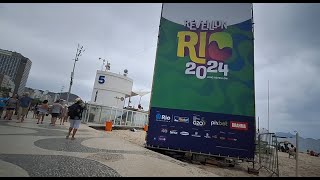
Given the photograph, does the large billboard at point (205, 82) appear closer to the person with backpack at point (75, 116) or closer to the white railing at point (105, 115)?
the person with backpack at point (75, 116)

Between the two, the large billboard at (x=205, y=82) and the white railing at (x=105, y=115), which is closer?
the large billboard at (x=205, y=82)

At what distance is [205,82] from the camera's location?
1109 centimetres

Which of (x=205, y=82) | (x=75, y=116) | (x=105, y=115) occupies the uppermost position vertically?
(x=205, y=82)

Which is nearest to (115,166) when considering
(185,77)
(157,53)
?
(185,77)

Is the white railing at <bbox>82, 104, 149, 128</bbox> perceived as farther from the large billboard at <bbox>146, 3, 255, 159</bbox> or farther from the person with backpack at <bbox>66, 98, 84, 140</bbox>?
the person with backpack at <bbox>66, 98, 84, 140</bbox>

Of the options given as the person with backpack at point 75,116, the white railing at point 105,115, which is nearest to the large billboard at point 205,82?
the person with backpack at point 75,116

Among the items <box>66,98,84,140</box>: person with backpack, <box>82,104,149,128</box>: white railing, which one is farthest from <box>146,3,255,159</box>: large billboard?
<box>82,104,149,128</box>: white railing

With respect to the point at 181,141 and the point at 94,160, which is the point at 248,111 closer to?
the point at 181,141

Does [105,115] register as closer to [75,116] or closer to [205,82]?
[75,116]

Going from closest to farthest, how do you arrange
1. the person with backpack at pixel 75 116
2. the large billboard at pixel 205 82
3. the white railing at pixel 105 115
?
the person with backpack at pixel 75 116 → the large billboard at pixel 205 82 → the white railing at pixel 105 115

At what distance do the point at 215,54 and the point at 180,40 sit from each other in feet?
6.61

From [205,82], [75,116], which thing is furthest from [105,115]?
[205,82]

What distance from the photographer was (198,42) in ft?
37.8

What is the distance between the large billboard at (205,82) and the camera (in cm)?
1045
